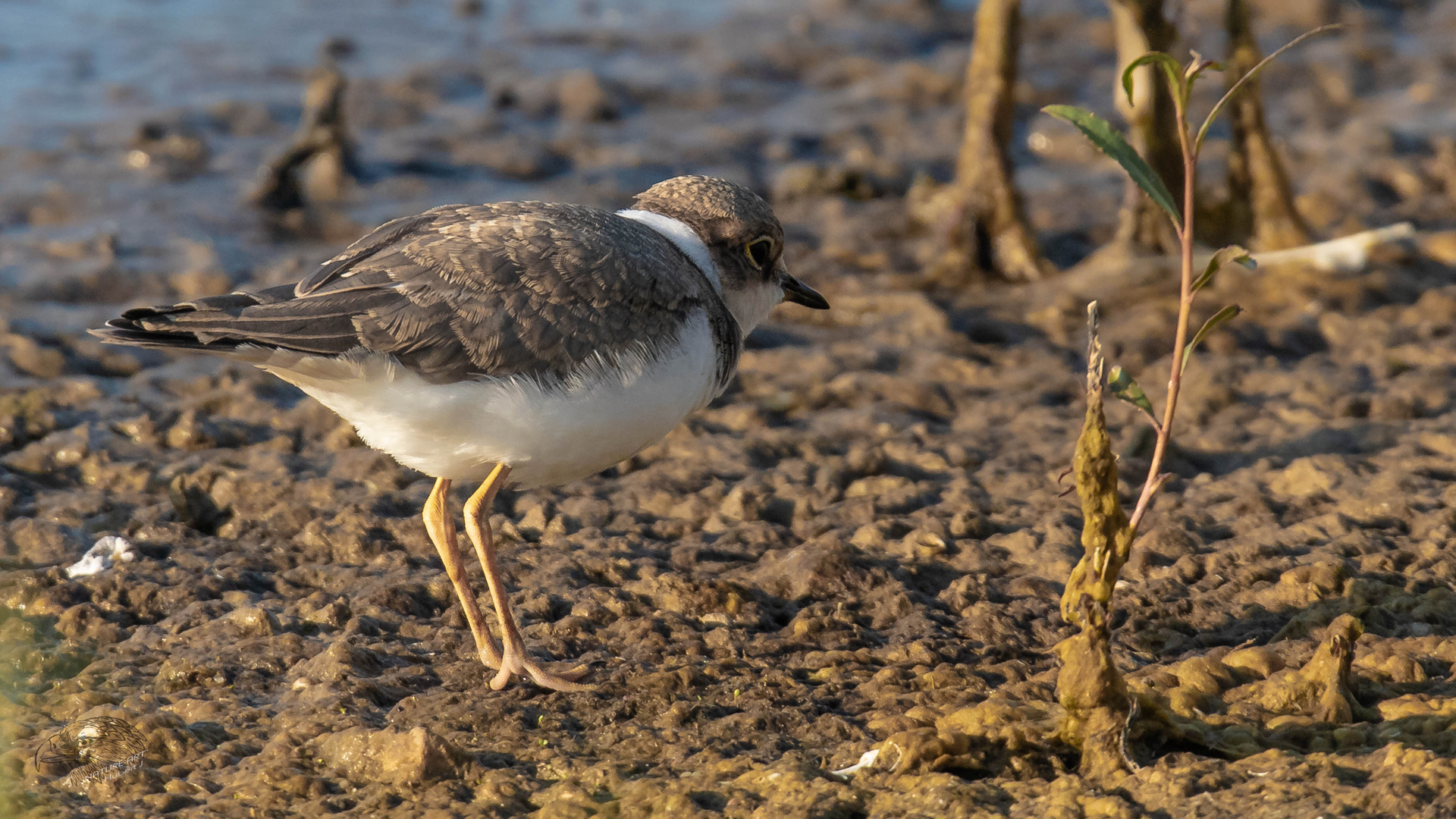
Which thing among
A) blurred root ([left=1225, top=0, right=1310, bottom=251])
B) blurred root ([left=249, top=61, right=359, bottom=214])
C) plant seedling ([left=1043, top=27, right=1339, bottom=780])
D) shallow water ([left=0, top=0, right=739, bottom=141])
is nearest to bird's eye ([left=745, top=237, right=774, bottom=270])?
plant seedling ([left=1043, top=27, right=1339, bottom=780])

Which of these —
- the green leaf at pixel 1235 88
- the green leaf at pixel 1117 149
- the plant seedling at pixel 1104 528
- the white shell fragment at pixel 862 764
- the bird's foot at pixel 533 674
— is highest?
the green leaf at pixel 1235 88

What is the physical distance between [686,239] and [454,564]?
5.15 ft

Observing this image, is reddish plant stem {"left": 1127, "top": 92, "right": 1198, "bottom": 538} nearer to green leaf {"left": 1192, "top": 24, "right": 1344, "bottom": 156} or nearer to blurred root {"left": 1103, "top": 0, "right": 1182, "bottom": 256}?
green leaf {"left": 1192, "top": 24, "right": 1344, "bottom": 156}

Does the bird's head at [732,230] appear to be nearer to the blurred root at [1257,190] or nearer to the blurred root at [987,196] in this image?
the blurred root at [987,196]

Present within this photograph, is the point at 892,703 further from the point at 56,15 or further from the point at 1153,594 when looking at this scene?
the point at 56,15

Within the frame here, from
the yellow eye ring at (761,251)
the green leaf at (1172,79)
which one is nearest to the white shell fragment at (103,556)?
the yellow eye ring at (761,251)

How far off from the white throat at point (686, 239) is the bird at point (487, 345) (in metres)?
0.35

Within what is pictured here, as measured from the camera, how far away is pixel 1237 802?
3.76 m

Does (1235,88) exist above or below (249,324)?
above

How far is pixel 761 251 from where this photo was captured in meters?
5.91

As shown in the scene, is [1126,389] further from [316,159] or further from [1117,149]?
[316,159]

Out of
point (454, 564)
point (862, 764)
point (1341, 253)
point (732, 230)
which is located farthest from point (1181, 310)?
point (1341, 253)

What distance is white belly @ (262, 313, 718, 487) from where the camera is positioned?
15.3 feet

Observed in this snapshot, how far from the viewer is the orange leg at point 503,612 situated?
4.76 m
